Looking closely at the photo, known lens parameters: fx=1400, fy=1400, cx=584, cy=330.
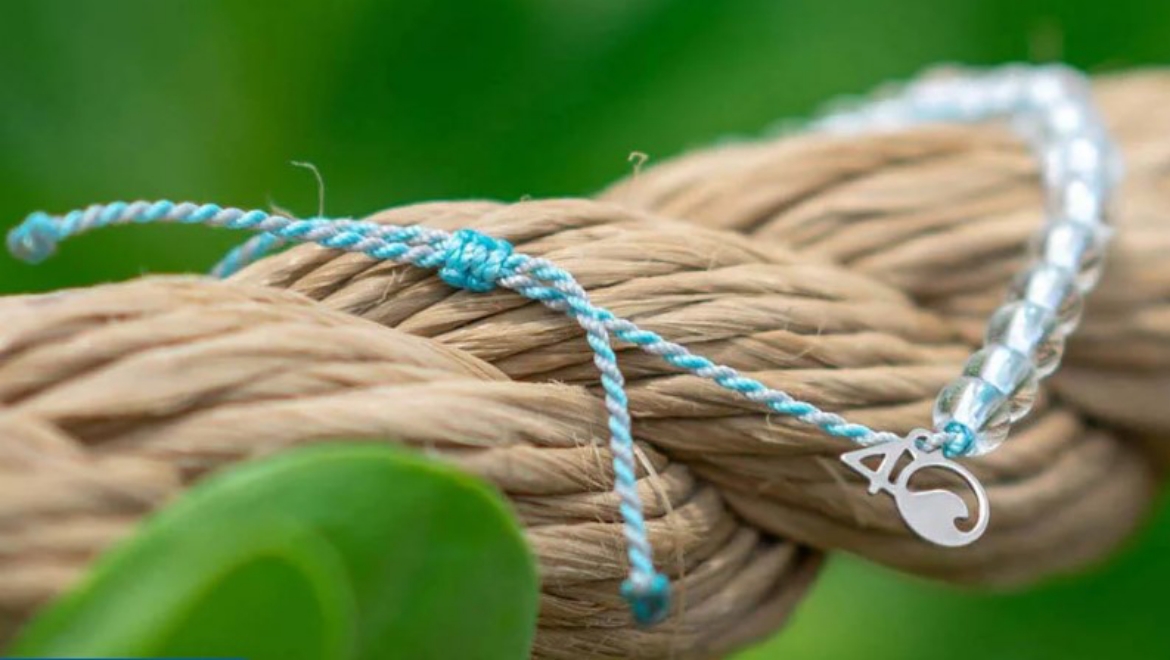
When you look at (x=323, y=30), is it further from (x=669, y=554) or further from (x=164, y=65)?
Result: (x=669, y=554)

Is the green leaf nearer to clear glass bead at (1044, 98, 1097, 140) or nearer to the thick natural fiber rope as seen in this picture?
the thick natural fiber rope

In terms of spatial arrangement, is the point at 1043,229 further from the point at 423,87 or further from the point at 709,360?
the point at 423,87

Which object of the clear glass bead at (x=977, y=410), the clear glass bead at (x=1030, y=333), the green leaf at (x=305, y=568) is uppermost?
the clear glass bead at (x=1030, y=333)

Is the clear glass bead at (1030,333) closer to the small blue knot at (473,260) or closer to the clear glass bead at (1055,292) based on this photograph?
the clear glass bead at (1055,292)

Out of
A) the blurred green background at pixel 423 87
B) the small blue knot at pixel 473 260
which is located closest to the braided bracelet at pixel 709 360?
the small blue knot at pixel 473 260

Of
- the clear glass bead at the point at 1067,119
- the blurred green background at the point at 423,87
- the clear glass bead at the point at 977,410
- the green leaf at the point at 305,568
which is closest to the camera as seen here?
the green leaf at the point at 305,568

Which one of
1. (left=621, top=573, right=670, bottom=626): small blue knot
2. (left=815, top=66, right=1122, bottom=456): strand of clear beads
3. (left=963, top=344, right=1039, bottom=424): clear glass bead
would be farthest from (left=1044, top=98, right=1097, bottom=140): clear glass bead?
(left=621, top=573, right=670, bottom=626): small blue knot

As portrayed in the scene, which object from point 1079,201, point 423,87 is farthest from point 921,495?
point 423,87
